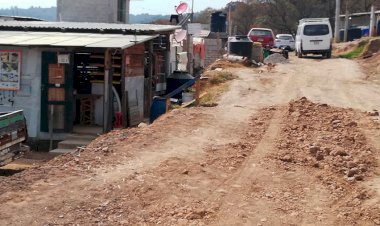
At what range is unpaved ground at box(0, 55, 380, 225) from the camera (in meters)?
6.13

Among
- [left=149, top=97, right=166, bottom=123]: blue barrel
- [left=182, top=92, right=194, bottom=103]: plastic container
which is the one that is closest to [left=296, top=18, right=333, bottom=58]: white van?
[left=182, top=92, right=194, bottom=103]: plastic container

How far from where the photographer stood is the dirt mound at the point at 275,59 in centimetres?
2783

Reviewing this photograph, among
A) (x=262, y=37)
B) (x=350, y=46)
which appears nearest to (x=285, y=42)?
(x=262, y=37)

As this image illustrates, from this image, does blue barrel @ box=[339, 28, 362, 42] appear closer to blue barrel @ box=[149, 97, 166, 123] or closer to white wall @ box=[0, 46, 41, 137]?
blue barrel @ box=[149, 97, 166, 123]

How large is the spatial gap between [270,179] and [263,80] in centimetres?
1273

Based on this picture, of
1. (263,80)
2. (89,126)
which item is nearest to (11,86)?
(89,126)

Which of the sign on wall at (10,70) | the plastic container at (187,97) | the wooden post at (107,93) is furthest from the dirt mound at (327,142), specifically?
the sign on wall at (10,70)

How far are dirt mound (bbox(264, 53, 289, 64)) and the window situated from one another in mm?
7391

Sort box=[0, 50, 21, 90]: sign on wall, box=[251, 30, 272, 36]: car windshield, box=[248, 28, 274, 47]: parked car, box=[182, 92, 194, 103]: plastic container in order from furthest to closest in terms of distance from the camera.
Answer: box=[251, 30, 272, 36]: car windshield, box=[248, 28, 274, 47]: parked car, box=[182, 92, 194, 103]: plastic container, box=[0, 50, 21, 90]: sign on wall

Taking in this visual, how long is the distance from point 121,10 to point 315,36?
976 cm

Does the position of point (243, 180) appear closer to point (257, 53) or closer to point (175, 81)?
point (175, 81)

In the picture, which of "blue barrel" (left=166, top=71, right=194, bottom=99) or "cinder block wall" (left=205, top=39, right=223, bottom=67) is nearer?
"blue barrel" (left=166, top=71, right=194, bottom=99)

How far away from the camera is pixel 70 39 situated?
15.5 metres

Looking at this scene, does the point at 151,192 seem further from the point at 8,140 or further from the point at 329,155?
the point at 8,140
